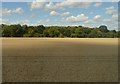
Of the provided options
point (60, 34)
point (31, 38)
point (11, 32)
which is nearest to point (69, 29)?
point (60, 34)

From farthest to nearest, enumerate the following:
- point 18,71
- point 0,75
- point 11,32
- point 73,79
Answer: point 11,32, point 18,71, point 0,75, point 73,79

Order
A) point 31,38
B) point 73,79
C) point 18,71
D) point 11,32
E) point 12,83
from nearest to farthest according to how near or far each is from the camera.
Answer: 1. point 12,83
2. point 73,79
3. point 18,71
4. point 11,32
5. point 31,38

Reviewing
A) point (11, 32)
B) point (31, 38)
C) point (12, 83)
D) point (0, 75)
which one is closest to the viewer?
point (12, 83)

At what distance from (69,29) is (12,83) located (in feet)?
64.4

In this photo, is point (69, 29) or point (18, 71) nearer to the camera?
point (18, 71)

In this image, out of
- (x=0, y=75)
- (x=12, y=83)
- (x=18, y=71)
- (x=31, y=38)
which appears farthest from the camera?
(x=31, y=38)

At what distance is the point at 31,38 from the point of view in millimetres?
22781

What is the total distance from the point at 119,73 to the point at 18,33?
1731 centimetres

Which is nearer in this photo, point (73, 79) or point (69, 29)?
point (73, 79)

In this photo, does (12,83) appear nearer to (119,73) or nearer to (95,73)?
Answer: (95,73)

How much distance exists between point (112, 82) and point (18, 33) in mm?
18060

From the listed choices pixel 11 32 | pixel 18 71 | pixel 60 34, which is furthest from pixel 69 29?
pixel 18 71

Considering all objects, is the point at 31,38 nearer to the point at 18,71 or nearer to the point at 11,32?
the point at 11,32

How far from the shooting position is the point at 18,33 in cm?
2177
